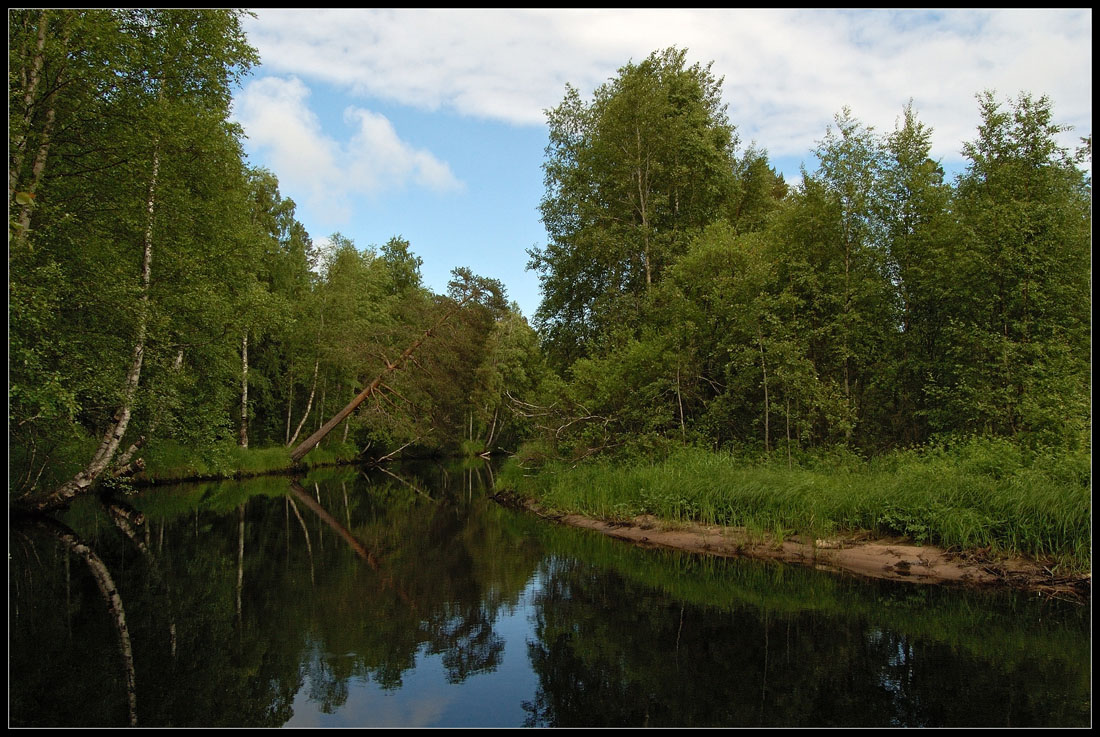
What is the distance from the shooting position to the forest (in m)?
12.8

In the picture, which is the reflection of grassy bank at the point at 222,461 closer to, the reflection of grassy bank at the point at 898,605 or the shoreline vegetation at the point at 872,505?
the shoreline vegetation at the point at 872,505

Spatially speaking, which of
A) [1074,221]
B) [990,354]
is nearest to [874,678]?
[990,354]

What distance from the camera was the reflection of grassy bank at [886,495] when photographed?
10.4m

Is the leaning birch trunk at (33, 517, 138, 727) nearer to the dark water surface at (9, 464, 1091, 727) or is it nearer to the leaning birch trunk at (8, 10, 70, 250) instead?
the dark water surface at (9, 464, 1091, 727)

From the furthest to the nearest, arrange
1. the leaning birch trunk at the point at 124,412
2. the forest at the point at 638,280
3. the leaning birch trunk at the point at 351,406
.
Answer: the leaning birch trunk at the point at 351,406 → the leaning birch trunk at the point at 124,412 → the forest at the point at 638,280

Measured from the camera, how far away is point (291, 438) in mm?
38594

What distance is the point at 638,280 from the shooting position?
24984 millimetres

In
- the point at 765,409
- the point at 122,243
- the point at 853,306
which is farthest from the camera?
the point at 853,306

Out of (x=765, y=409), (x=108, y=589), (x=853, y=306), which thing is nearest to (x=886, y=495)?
(x=765, y=409)

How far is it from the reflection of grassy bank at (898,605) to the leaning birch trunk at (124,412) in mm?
10482

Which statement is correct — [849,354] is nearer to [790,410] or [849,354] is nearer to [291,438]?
[790,410]

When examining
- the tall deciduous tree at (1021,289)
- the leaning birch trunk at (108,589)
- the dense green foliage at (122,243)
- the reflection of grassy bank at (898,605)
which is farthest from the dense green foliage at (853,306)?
the leaning birch trunk at (108,589)

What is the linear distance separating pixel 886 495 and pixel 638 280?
14.2 metres

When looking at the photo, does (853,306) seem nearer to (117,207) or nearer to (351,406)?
(117,207)
